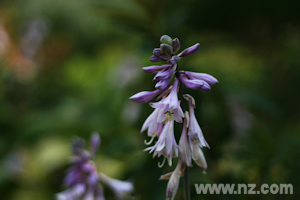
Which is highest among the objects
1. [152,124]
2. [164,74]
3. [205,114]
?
[205,114]

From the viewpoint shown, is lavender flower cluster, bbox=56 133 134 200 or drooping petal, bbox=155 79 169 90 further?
lavender flower cluster, bbox=56 133 134 200

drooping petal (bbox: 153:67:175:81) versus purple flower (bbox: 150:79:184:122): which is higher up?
drooping petal (bbox: 153:67:175:81)

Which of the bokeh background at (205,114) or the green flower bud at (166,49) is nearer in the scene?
the green flower bud at (166,49)

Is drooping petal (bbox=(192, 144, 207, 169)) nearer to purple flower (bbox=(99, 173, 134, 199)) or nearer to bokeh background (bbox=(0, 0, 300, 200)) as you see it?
bokeh background (bbox=(0, 0, 300, 200))

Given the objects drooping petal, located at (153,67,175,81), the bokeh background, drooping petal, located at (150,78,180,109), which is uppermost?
the bokeh background

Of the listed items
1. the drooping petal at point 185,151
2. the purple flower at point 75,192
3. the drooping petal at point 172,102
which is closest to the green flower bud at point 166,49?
the drooping petal at point 172,102

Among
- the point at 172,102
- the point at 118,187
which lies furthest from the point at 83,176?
the point at 172,102

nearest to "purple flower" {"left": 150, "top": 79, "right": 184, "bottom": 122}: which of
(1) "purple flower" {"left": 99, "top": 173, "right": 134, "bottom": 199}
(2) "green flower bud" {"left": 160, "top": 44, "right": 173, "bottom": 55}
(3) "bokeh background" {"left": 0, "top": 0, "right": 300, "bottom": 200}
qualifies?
(2) "green flower bud" {"left": 160, "top": 44, "right": 173, "bottom": 55}

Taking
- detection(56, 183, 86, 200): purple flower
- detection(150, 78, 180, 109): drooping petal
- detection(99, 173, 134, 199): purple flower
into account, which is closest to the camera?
detection(150, 78, 180, 109): drooping petal

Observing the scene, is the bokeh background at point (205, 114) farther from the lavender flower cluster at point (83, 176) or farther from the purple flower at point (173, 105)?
the purple flower at point (173, 105)

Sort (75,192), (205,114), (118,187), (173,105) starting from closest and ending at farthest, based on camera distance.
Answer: (173,105) → (75,192) → (118,187) → (205,114)

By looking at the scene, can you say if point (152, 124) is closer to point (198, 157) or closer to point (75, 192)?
point (198, 157)

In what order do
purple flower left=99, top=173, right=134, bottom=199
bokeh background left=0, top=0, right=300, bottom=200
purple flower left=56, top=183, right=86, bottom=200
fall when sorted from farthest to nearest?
bokeh background left=0, top=0, right=300, bottom=200, purple flower left=99, top=173, right=134, bottom=199, purple flower left=56, top=183, right=86, bottom=200
